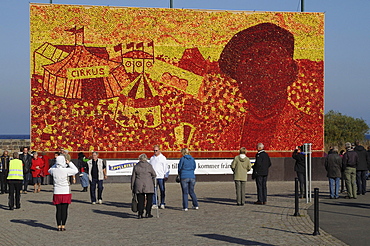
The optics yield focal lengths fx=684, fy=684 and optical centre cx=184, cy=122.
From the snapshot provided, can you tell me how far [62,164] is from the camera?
15.3 metres

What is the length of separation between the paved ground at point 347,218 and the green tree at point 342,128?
42.1 meters

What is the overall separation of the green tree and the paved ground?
1658 inches

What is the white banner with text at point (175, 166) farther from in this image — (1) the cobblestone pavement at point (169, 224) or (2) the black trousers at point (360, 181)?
(2) the black trousers at point (360, 181)

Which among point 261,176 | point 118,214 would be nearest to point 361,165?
point 261,176

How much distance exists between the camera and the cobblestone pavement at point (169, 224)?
12.9 metres

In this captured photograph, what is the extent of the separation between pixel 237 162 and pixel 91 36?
538 inches

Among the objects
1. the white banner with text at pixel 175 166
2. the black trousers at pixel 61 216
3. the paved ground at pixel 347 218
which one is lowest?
the paved ground at pixel 347 218

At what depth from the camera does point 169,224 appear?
614 inches

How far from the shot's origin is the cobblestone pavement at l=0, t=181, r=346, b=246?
12.9 m

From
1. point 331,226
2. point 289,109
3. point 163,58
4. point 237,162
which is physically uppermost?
point 163,58

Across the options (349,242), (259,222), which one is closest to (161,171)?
(259,222)

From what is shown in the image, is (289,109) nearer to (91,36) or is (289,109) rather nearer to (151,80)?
(151,80)

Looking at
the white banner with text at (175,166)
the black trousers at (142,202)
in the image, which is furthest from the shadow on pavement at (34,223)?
the white banner with text at (175,166)

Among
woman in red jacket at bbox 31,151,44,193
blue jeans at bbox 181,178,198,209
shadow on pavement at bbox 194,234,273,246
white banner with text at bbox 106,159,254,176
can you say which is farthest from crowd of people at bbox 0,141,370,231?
white banner with text at bbox 106,159,254,176
